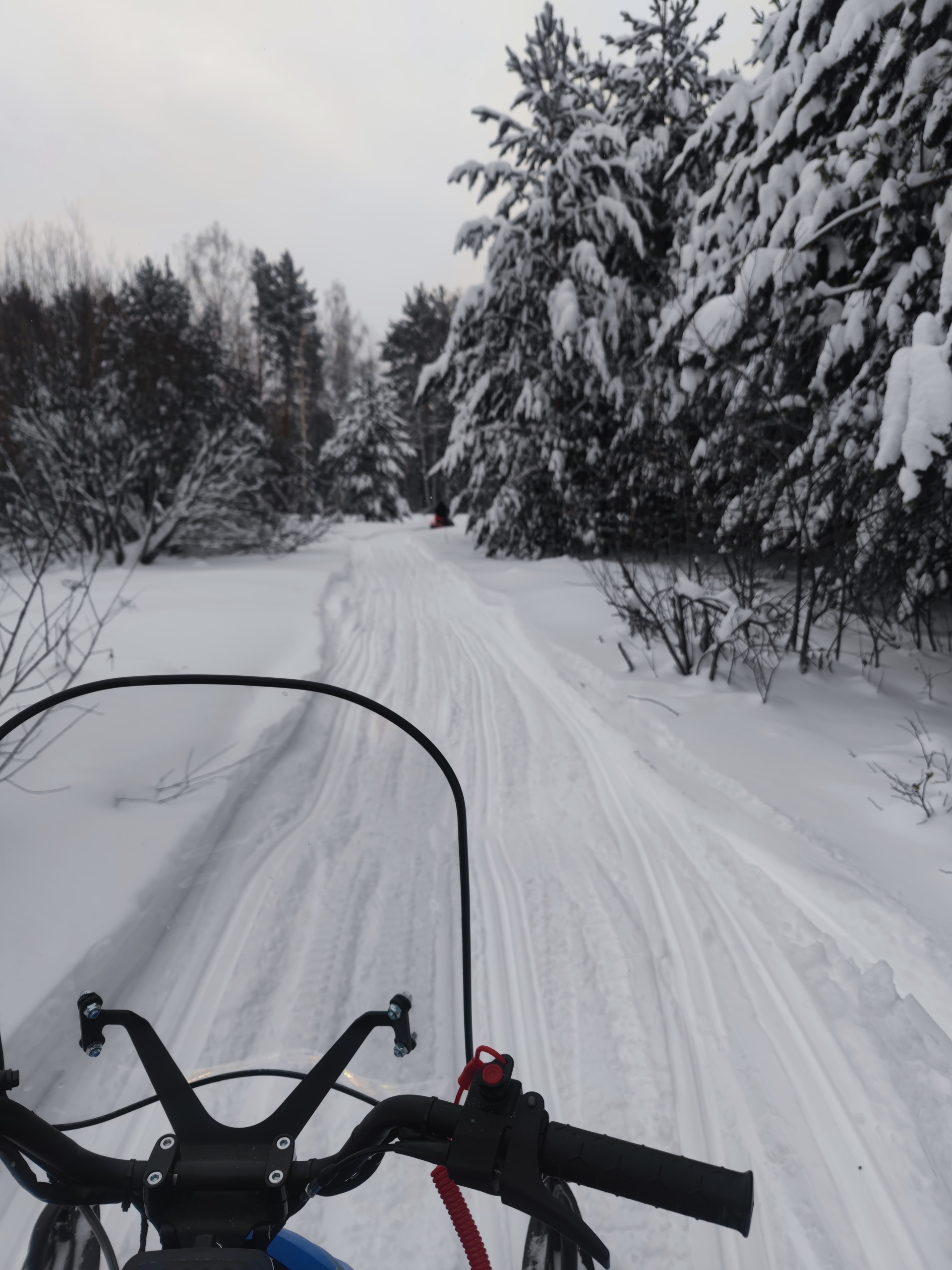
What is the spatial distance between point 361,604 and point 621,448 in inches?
188

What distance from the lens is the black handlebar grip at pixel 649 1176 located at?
26.4 inches

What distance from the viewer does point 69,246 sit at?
16.9 metres

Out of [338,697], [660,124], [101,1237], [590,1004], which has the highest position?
[660,124]

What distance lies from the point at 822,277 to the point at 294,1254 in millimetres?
7275

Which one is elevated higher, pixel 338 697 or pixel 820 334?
pixel 820 334

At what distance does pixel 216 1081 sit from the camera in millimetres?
1170

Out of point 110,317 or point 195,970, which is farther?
point 110,317

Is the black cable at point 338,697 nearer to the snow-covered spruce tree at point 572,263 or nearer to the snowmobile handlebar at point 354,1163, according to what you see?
the snowmobile handlebar at point 354,1163

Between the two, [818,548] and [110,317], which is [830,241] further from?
[110,317]

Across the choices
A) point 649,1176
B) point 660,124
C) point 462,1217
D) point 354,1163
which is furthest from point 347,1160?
point 660,124

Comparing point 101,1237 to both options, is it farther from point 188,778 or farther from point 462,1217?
point 188,778

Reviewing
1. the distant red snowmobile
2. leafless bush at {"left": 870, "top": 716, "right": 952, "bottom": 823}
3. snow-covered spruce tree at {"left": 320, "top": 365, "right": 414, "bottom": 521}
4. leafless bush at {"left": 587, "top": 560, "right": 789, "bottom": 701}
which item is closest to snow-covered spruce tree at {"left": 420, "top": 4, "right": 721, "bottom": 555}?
leafless bush at {"left": 587, "top": 560, "right": 789, "bottom": 701}

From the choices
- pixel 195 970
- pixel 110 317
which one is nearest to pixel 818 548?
pixel 195 970

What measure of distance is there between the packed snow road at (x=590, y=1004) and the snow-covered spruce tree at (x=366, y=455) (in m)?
30.2
